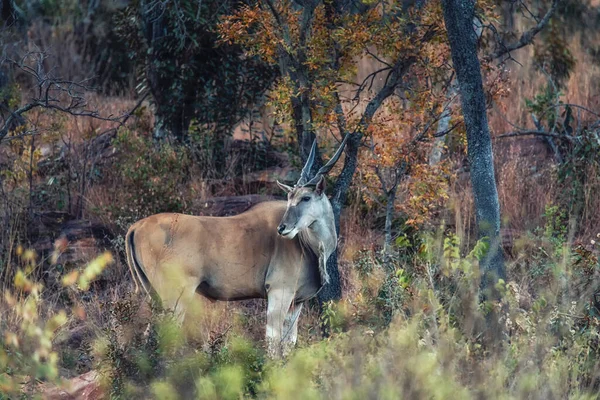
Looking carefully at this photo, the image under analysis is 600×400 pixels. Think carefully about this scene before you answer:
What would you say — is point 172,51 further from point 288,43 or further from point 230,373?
point 230,373

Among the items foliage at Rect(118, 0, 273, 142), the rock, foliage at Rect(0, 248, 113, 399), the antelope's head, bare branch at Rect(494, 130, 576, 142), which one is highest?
foliage at Rect(118, 0, 273, 142)

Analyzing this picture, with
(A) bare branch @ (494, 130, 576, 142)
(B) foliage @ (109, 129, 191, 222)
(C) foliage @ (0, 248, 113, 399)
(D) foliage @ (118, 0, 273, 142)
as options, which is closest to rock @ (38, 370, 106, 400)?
(C) foliage @ (0, 248, 113, 399)

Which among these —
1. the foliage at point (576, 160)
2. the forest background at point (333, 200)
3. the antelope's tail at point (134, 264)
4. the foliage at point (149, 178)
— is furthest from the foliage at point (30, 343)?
the foliage at point (576, 160)

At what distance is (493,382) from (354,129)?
4.12m

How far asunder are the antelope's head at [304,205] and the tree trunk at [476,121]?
1112 mm

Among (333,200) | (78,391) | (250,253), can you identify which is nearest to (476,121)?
(333,200)

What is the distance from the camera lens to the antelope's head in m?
7.89

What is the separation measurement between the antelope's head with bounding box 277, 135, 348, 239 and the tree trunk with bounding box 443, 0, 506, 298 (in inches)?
43.8

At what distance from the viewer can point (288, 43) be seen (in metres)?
8.80

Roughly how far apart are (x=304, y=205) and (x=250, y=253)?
0.65 m

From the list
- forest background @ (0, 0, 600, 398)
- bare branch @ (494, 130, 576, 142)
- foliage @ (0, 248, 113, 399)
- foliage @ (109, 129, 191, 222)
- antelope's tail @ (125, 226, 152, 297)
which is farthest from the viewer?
bare branch @ (494, 130, 576, 142)

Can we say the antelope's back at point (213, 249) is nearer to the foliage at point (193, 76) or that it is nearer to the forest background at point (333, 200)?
the forest background at point (333, 200)

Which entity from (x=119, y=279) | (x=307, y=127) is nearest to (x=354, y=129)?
(x=307, y=127)

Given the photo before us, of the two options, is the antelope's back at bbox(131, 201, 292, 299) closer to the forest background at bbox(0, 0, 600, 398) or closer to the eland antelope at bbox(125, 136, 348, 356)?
the eland antelope at bbox(125, 136, 348, 356)
